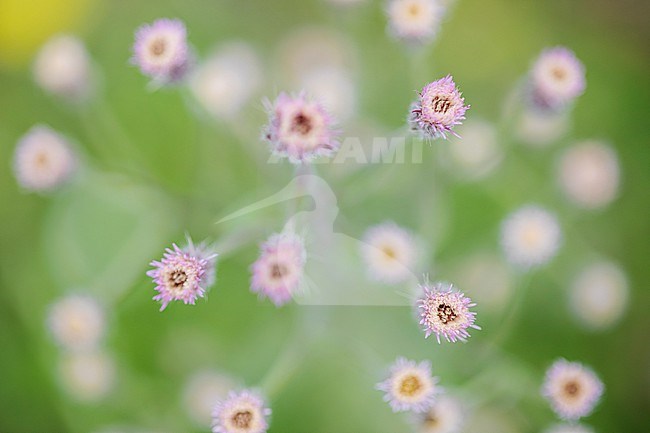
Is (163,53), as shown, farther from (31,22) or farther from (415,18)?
(31,22)

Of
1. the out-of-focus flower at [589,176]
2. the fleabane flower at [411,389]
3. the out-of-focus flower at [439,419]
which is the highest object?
the out-of-focus flower at [589,176]

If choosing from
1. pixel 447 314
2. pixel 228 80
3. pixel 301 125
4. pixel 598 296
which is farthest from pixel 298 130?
pixel 598 296

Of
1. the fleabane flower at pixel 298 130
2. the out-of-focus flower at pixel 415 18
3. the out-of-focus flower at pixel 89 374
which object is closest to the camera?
the fleabane flower at pixel 298 130

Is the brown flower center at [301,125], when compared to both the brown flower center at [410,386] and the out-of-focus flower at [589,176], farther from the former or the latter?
the out-of-focus flower at [589,176]

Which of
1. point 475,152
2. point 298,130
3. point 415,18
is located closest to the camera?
point 298,130

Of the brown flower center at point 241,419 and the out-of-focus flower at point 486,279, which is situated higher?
the out-of-focus flower at point 486,279

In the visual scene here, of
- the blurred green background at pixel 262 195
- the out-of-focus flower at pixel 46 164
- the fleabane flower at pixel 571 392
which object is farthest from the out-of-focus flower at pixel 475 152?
the out-of-focus flower at pixel 46 164

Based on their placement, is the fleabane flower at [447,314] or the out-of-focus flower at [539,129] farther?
the out-of-focus flower at [539,129]

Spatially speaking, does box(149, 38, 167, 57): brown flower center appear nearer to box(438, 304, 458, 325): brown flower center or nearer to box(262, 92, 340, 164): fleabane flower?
box(262, 92, 340, 164): fleabane flower
